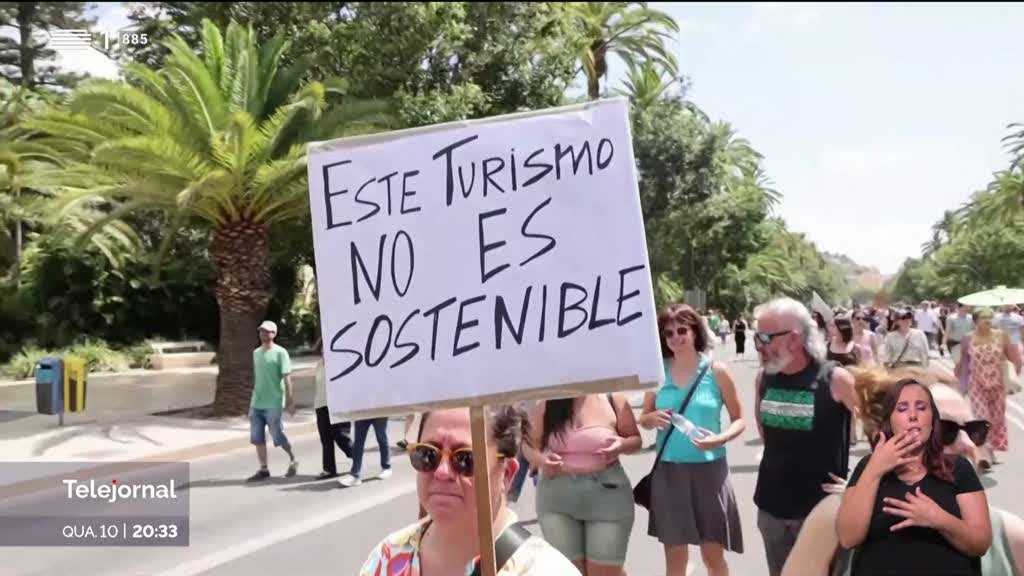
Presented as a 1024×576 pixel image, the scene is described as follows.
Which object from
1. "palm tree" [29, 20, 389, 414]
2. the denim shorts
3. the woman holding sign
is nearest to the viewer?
the woman holding sign

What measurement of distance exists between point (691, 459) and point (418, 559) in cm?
246

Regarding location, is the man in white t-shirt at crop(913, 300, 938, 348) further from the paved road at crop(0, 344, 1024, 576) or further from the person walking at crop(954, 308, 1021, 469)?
the person walking at crop(954, 308, 1021, 469)

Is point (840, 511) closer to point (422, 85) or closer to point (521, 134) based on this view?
point (521, 134)

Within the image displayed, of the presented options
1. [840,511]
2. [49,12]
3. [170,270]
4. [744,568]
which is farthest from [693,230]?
[840,511]

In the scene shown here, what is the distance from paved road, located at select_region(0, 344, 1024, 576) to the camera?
22.7ft

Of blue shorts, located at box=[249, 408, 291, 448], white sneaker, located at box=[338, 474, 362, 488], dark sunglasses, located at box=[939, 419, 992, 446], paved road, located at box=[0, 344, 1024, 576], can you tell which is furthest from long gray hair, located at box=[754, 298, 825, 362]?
blue shorts, located at box=[249, 408, 291, 448]

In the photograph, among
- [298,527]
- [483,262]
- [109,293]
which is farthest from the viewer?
[109,293]

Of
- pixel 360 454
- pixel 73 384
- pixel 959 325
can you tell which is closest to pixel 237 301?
pixel 73 384

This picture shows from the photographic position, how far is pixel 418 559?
245 cm

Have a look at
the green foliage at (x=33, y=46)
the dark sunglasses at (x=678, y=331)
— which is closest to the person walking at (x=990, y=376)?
the dark sunglasses at (x=678, y=331)

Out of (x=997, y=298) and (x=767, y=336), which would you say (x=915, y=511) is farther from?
(x=997, y=298)

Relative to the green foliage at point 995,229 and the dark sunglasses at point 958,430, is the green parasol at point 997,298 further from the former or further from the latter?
the dark sunglasses at point 958,430

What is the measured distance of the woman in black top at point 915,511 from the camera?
2.69 m

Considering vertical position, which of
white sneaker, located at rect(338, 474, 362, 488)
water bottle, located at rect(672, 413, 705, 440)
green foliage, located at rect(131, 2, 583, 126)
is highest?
green foliage, located at rect(131, 2, 583, 126)
